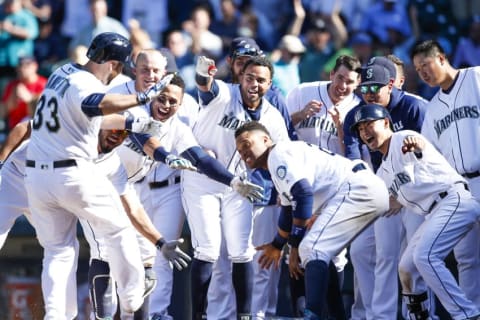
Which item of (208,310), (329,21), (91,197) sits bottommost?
(208,310)

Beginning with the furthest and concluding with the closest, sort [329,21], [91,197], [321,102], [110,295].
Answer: [329,21], [321,102], [110,295], [91,197]

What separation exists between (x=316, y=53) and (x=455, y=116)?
4.23m

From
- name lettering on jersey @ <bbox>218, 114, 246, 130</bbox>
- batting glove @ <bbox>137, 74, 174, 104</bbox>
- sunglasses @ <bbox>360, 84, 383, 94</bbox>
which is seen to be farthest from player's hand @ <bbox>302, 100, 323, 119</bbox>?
batting glove @ <bbox>137, 74, 174, 104</bbox>

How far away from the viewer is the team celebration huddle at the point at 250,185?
7895 mm

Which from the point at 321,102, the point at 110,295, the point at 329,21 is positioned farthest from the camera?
the point at 329,21

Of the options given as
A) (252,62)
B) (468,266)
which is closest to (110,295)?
(252,62)

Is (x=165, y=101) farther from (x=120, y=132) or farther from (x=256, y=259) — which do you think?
(x=256, y=259)

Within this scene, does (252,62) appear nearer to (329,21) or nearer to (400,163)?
(400,163)

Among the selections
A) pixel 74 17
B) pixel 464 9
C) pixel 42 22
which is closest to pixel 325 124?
pixel 464 9

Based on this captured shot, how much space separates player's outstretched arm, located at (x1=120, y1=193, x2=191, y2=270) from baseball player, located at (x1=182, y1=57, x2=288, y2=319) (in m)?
0.51

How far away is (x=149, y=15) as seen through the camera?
45.9 ft

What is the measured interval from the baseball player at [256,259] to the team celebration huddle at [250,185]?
0.01 meters

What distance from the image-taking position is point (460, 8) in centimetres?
1350

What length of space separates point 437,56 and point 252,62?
53.2 inches
